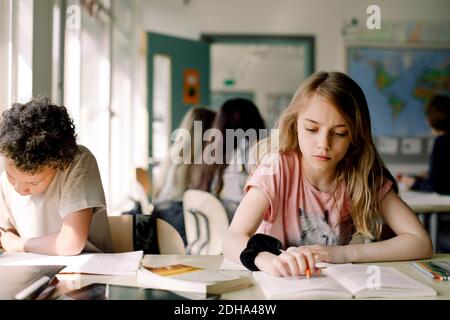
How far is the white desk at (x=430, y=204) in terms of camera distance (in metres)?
2.51

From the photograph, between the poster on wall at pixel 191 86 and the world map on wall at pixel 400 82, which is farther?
the world map on wall at pixel 400 82

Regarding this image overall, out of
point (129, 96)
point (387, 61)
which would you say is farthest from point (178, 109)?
point (387, 61)

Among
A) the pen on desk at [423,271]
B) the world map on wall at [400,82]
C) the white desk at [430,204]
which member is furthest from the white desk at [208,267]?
the world map on wall at [400,82]

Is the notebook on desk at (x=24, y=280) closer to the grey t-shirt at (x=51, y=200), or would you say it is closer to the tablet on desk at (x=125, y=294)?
the tablet on desk at (x=125, y=294)

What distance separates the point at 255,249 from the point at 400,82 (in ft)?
13.4

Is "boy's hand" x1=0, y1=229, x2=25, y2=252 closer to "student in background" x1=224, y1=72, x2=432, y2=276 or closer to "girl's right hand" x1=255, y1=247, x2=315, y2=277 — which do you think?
"student in background" x1=224, y1=72, x2=432, y2=276

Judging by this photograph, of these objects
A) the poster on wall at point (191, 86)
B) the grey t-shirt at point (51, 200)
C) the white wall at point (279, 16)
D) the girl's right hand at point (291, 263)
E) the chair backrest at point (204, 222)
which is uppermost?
the white wall at point (279, 16)

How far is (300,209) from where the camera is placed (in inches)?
57.0

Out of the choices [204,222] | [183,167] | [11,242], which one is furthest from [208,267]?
[183,167]

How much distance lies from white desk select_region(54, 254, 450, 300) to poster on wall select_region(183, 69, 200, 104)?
3.46 m

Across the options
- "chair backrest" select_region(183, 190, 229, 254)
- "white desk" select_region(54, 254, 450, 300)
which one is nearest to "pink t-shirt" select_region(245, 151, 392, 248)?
"white desk" select_region(54, 254, 450, 300)

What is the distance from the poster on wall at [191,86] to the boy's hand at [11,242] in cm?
333
